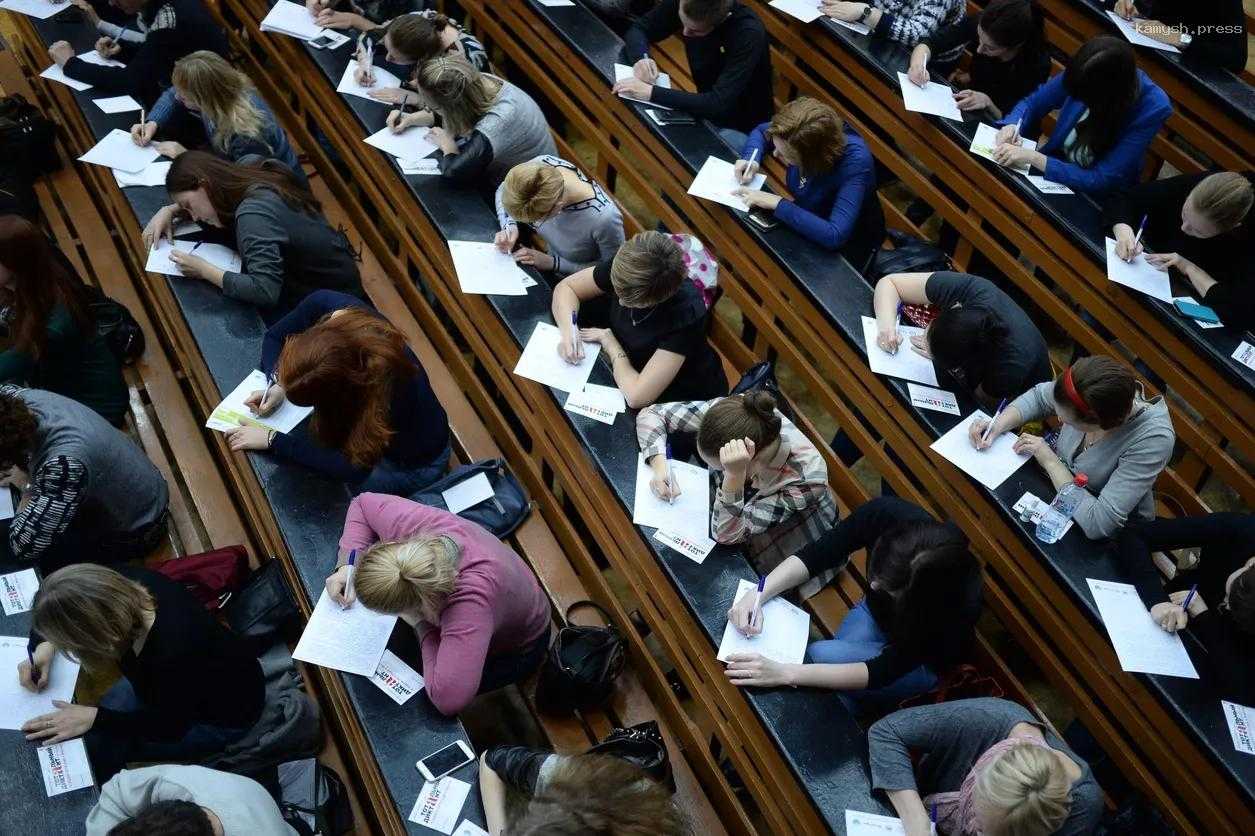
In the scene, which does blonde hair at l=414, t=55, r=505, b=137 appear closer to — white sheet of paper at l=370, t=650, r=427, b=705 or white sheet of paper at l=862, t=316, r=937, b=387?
white sheet of paper at l=862, t=316, r=937, b=387

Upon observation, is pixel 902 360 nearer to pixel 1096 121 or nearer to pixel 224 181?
pixel 1096 121

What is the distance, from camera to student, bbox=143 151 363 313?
4152mm

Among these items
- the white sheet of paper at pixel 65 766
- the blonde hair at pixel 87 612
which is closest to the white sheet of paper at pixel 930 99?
the blonde hair at pixel 87 612

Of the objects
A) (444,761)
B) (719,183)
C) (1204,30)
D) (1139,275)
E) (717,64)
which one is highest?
(1204,30)

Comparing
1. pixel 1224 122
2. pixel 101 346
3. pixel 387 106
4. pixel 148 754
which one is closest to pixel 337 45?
pixel 387 106

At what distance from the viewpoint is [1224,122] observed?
503 centimetres

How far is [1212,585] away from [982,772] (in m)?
1.26

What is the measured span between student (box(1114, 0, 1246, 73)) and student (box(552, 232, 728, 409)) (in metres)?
3.32

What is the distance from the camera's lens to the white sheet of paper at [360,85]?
5230 millimetres

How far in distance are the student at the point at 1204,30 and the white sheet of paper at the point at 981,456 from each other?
290 centimetres

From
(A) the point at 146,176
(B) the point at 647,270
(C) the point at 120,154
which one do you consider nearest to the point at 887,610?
(B) the point at 647,270

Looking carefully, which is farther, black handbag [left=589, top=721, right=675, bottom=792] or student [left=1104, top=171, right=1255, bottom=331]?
student [left=1104, top=171, right=1255, bottom=331]

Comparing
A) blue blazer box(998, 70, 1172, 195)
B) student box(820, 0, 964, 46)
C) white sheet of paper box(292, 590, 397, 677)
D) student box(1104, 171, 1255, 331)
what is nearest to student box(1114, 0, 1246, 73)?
blue blazer box(998, 70, 1172, 195)

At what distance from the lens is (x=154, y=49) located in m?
5.36
